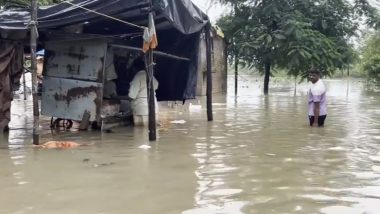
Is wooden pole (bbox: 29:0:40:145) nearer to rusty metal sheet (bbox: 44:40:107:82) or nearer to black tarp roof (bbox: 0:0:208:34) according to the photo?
black tarp roof (bbox: 0:0:208:34)

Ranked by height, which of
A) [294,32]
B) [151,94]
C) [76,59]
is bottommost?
[151,94]

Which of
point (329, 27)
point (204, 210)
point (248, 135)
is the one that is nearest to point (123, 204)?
point (204, 210)

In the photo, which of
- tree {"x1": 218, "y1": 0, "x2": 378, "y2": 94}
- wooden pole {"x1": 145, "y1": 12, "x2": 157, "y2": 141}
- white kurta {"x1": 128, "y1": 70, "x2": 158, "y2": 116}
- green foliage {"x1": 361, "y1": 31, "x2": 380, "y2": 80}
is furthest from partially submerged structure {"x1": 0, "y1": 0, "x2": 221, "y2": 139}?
green foliage {"x1": 361, "y1": 31, "x2": 380, "y2": 80}

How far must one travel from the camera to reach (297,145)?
30.1 feet

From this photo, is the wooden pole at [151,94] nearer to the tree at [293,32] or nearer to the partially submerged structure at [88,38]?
the partially submerged structure at [88,38]

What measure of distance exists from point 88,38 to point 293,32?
625 inches

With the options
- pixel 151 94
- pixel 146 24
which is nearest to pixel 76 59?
pixel 146 24

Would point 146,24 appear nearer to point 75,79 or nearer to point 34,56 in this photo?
point 75,79

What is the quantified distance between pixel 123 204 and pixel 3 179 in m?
1.90

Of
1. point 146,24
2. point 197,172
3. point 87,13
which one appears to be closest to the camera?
point 197,172

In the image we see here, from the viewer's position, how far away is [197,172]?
265 inches

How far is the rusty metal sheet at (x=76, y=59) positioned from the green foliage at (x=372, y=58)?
29.1 meters

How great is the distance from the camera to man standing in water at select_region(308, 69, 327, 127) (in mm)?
11914

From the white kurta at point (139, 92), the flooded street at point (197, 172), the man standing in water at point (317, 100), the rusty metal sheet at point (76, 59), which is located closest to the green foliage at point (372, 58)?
the man standing in water at point (317, 100)
